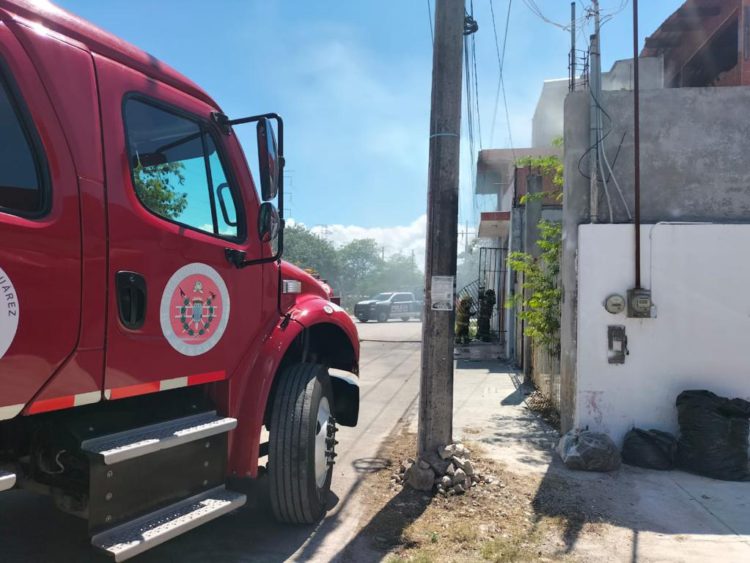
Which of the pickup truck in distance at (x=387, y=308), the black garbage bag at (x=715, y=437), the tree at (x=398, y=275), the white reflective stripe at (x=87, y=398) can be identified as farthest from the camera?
the tree at (x=398, y=275)

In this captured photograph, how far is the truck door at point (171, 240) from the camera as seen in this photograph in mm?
2746

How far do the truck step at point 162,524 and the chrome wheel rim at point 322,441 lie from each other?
0.80m

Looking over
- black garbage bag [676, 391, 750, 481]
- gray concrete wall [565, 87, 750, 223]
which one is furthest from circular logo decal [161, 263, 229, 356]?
black garbage bag [676, 391, 750, 481]

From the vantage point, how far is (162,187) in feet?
10.3

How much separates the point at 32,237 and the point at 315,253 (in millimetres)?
79211

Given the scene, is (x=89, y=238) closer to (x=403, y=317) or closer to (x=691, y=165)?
(x=691, y=165)

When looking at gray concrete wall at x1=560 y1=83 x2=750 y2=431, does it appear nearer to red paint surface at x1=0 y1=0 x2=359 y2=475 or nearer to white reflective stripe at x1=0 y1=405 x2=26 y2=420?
red paint surface at x1=0 y1=0 x2=359 y2=475

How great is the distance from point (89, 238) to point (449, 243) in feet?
9.62

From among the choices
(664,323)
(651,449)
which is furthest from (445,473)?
(664,323)

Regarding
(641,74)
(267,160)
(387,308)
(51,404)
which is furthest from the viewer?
(387,308)

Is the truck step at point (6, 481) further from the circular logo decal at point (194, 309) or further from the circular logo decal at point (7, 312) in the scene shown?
the circular logo decal at point (194, 309)

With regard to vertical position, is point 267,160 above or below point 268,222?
above

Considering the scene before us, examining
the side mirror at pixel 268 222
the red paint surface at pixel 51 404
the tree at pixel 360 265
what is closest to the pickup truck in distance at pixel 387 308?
the side mirror at pixel 268 222

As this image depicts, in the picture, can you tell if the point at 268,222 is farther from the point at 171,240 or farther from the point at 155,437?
the point at 155,437
